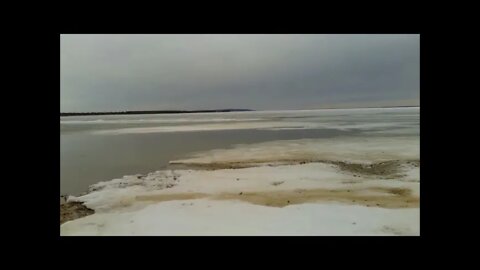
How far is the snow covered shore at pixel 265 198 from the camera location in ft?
15.7

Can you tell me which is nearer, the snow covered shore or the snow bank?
the snow bank

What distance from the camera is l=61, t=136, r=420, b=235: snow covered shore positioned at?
4785mm

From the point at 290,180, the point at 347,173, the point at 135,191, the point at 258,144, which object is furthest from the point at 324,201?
the point at 258,144

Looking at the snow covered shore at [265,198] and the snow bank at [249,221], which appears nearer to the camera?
the snow bank at [249,221]

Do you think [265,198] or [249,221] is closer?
[249,221]

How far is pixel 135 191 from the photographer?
6348mm

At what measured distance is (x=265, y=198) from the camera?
19.3ft

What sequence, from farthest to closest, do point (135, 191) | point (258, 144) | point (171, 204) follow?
point (258, 144), point (135, 191), point (171, 204)

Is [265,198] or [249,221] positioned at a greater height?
[265,198]

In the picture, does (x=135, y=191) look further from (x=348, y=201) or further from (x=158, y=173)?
(x=348, y=201)
